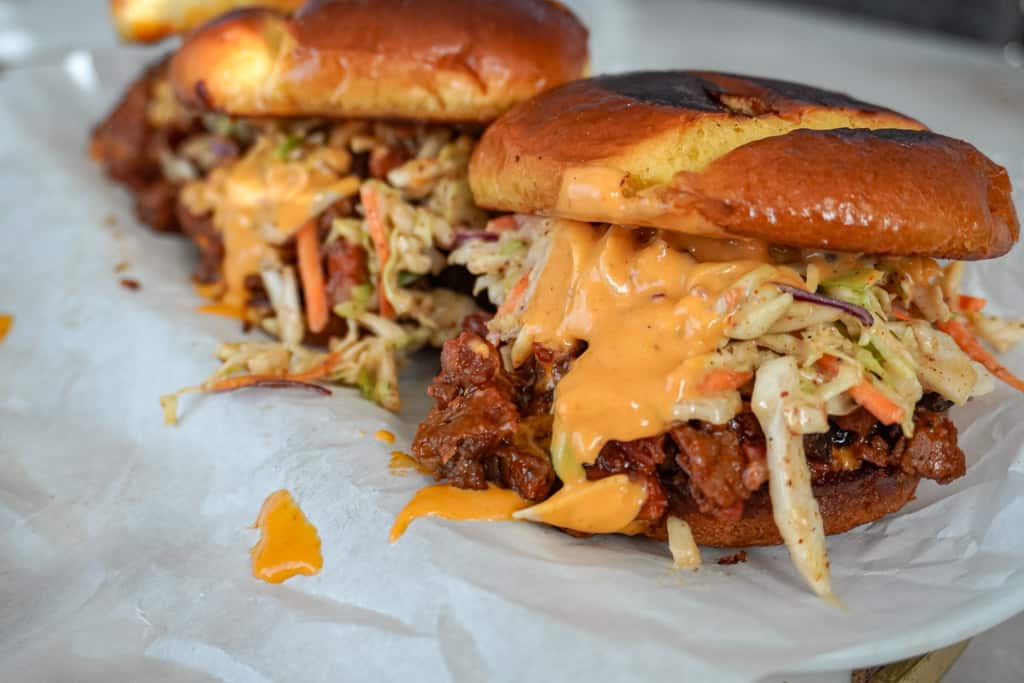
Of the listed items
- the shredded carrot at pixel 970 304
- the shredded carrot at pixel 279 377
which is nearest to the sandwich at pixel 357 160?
the shredded carrot at pixel 279 377

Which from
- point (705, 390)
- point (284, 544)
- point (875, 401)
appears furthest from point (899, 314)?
point (284, 544)

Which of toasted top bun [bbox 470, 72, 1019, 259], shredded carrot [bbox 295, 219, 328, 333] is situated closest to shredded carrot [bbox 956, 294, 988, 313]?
toasted top bun [bbox 470, 72, 1019, 259]

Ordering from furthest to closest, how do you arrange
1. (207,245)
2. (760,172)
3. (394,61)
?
(207,245) → (394,61) → (760,172)

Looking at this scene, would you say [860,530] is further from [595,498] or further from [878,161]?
[878,161]

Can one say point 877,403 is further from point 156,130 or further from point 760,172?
point 156,130

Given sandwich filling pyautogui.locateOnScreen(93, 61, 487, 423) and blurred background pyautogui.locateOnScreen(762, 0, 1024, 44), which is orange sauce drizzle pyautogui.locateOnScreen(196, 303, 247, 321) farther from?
blurred background pyautogui.locateOnScreen(762, 0, 1024, 44)

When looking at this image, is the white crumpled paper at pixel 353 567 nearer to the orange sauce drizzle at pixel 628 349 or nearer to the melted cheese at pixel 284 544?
the melted cheese at pixel 284 544
